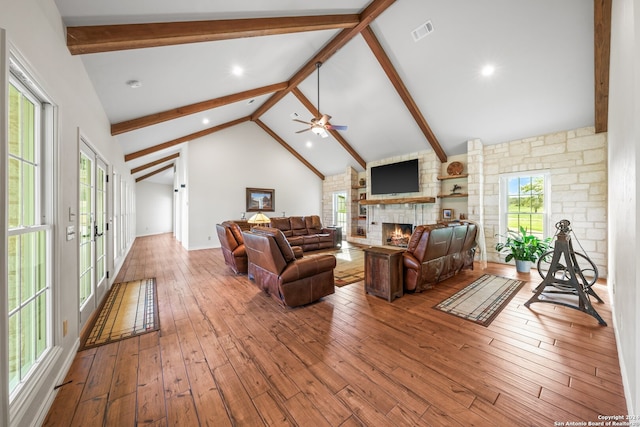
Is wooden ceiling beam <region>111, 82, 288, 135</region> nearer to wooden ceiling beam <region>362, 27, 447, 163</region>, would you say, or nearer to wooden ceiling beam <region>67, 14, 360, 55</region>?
wooden ceiling beam <region>67, 14, 360, 55</region>

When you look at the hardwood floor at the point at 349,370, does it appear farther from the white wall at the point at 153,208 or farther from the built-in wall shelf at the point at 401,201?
the white wall at the point at 153,208

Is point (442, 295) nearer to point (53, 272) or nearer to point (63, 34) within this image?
point (53, 272)

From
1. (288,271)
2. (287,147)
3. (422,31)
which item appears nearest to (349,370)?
(288,271)

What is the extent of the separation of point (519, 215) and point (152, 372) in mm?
6500

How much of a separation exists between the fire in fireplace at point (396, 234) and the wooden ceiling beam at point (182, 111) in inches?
203

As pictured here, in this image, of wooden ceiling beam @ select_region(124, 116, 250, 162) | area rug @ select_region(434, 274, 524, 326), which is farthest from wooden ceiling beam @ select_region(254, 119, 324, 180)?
area rug @ select_region(434, 274, 524, 326)

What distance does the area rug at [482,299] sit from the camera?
2738 mm

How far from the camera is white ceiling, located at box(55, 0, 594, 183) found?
2.78 metres

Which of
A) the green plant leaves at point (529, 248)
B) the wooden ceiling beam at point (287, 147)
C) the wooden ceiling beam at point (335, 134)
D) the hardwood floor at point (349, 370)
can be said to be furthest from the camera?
the wooden ceiling beam at point (287, 147)

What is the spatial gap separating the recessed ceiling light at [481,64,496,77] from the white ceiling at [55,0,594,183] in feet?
0.22

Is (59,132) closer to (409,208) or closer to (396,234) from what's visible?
(409,208)

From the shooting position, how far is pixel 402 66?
455 centimetres

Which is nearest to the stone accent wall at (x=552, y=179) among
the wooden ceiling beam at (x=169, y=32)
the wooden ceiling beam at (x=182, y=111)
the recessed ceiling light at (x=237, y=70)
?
the wooden ceiling beam at (x=182, y=111)

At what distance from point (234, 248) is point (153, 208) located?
9940 mm
